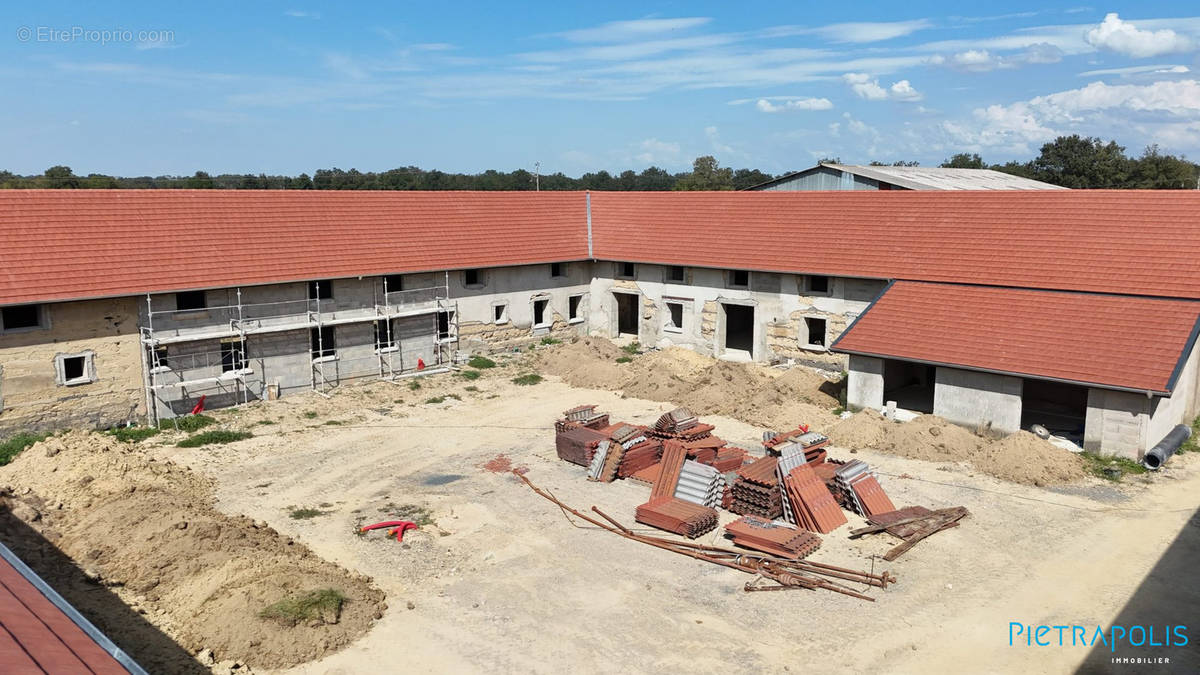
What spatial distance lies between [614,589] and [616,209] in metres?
22.4

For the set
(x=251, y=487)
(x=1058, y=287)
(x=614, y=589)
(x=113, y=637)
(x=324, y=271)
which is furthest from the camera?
(x=324, y=271)

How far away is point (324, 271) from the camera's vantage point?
2527 centimetres

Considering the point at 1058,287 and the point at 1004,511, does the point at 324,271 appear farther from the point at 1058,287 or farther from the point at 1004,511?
the point at 1058,287

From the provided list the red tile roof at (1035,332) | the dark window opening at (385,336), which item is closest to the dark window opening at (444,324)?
the dark window opening at (385,336)

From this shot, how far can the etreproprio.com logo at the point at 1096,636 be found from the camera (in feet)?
39.7

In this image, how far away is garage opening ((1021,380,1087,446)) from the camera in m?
20.9

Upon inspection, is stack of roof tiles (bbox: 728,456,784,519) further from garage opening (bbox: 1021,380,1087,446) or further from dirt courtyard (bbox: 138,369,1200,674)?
garage opening (bbox: 1021,380,1087,446)

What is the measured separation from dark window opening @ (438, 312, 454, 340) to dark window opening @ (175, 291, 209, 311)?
302 inches

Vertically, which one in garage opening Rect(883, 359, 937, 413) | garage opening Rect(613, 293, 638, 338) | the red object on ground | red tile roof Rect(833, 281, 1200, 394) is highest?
red tile roof Rect(833, 281, 1200, 394)

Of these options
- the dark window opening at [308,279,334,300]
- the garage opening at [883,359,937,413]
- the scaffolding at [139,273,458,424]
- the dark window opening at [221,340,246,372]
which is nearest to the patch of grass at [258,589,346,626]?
the scaffolding at [139,273,458,424]

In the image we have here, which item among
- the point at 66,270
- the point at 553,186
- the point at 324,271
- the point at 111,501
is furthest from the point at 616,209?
the point at 553,186

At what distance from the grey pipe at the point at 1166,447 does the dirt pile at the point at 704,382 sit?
23.6 ft

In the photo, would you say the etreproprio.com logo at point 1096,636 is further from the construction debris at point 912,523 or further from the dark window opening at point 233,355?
the dark window opening at point 233,355

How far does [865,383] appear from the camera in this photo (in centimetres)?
2292
